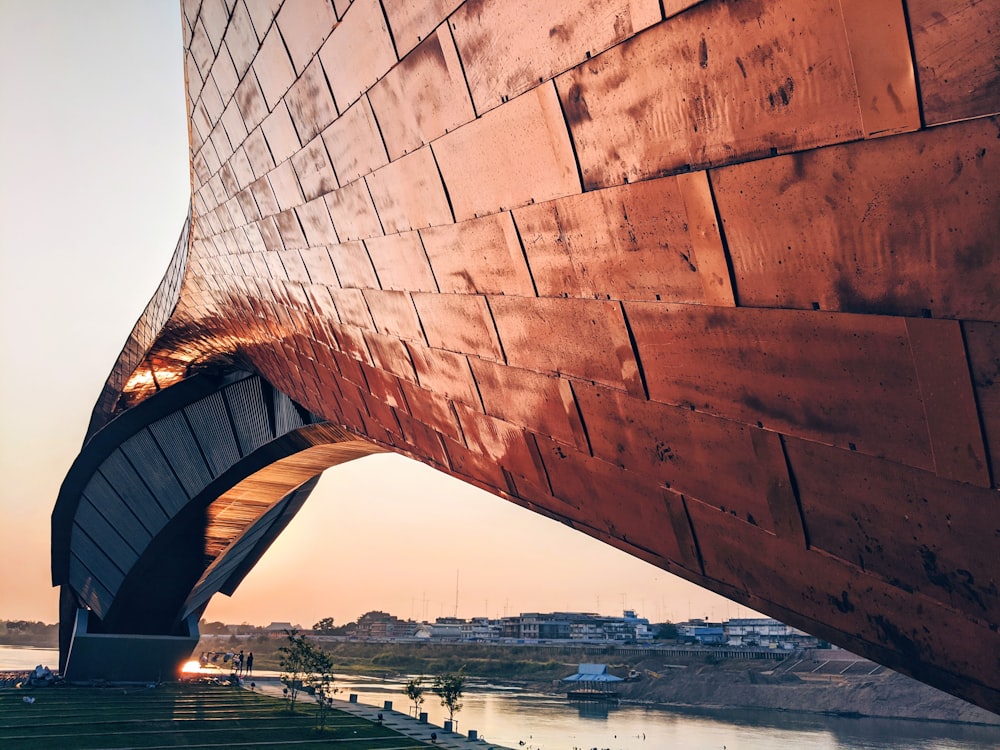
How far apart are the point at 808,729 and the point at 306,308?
5152cm

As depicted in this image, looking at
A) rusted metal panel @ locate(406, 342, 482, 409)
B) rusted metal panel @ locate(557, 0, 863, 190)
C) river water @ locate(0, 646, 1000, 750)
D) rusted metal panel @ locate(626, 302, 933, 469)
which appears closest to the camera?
rusted metal panel @ locate(557, 0, 863, 190)

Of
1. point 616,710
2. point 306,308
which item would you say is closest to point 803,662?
point 616,710

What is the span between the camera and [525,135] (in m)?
4.46

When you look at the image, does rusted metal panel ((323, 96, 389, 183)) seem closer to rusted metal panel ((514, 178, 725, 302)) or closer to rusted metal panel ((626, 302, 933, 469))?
rusted metal panel ((514, 178, 725, 302))

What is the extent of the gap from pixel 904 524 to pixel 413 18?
14.2 ft

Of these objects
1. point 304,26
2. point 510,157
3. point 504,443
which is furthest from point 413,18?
point 504,443

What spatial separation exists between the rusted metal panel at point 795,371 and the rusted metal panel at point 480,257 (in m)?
1.13

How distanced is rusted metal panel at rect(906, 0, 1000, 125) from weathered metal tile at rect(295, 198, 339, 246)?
6.46 metres

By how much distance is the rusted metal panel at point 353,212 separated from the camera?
685 centimetres

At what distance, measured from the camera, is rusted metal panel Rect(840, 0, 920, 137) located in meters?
2.42

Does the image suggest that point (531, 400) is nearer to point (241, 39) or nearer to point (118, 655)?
point (241, 39)

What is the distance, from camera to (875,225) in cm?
273

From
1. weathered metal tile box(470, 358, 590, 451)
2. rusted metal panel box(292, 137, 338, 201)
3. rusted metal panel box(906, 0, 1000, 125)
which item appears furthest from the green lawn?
rusted metal panel box(906, 0, 1000, 125)

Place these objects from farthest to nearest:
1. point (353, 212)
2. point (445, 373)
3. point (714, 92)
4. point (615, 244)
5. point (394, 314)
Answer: point (394, 314) < point (353, 212) < point (445, 373) < point (615, 244) < point (714, 92)
